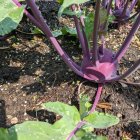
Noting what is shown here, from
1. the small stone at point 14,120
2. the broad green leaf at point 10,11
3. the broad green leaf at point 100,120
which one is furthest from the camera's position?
the small stone at point 14,120

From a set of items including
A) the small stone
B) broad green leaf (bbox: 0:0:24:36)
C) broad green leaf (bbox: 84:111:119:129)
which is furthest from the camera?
the small stone

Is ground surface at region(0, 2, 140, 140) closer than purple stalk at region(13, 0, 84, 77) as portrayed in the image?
No

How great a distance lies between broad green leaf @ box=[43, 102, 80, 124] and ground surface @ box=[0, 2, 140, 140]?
163 mm

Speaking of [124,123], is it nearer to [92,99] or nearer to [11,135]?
[92,99]

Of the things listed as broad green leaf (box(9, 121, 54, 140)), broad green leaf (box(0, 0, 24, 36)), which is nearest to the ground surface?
broad green leaf (box(9, 121, 54, 140))

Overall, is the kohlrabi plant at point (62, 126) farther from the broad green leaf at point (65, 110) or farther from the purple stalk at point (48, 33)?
the purple stalk at point (48, 33)

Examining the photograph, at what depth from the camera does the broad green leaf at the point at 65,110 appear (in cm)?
91

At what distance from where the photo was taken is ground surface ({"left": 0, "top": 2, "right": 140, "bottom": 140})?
3.66 ft

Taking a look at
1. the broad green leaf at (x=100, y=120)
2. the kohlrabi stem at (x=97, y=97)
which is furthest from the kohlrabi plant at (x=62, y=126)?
the kohlrabi stem at (x=97, y=97)

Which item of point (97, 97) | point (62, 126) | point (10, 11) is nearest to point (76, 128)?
point (62, 126)

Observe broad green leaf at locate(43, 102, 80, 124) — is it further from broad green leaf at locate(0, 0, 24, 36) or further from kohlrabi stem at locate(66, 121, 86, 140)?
broad green leaf at locate(0, 0, 24, 36)

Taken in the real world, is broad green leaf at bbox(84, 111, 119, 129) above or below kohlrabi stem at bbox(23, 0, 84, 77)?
below

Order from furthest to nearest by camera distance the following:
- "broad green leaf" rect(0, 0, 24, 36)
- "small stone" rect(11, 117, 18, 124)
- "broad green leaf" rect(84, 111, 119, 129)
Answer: "small stone" rect(11, 117, 18, 124) → "broad green leaf" rect(84, 111, 119, 129) → "broad green leaf" rect(0, 0, 24, 36)

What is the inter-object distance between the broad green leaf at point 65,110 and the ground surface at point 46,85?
0.16 meters
